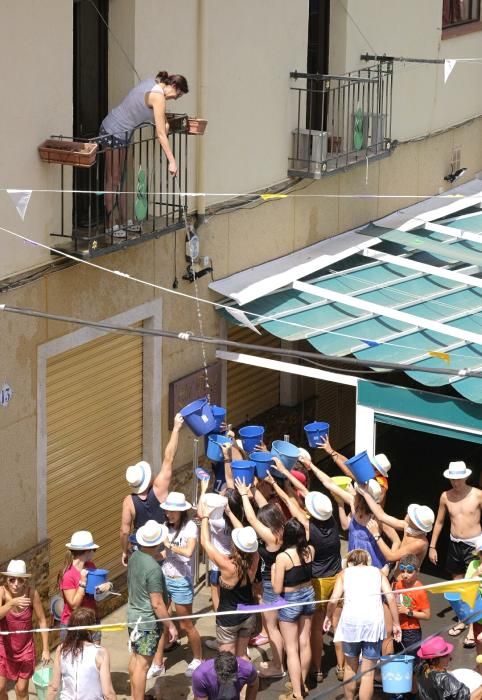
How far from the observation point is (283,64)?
1520 cm

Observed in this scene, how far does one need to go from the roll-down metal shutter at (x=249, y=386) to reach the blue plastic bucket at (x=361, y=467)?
12.6 feet

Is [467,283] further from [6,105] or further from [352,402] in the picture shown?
[6,105]

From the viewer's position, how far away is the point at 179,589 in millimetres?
11953

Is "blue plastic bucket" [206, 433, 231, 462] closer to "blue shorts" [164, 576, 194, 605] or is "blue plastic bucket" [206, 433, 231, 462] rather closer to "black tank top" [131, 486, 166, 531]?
"black tank top" [131, 486, 166, 531]

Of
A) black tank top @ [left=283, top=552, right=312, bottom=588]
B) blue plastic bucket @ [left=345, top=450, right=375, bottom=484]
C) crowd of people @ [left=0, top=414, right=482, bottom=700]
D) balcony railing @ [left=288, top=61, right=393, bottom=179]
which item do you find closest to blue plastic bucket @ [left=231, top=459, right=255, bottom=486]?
crowd of people @ [left=0, top=414, right=482, bottom=700]

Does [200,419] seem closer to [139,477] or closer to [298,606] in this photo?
[139,477]

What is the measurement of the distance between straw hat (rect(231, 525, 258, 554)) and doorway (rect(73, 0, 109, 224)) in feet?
10.7

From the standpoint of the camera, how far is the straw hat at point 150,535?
36.3ft

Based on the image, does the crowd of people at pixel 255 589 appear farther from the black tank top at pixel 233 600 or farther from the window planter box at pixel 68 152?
the window planter box at pixel 68 152

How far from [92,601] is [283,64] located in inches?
266

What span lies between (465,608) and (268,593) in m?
1.72

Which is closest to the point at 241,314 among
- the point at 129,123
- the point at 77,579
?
the point at 129,123

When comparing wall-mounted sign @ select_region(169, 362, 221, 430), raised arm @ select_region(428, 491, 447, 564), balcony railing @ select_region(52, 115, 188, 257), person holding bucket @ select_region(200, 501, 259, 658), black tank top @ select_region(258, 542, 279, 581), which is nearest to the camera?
person holding bucket @ select_region(200, 501, 259, 658)

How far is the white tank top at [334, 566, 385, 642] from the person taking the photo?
10.9m
